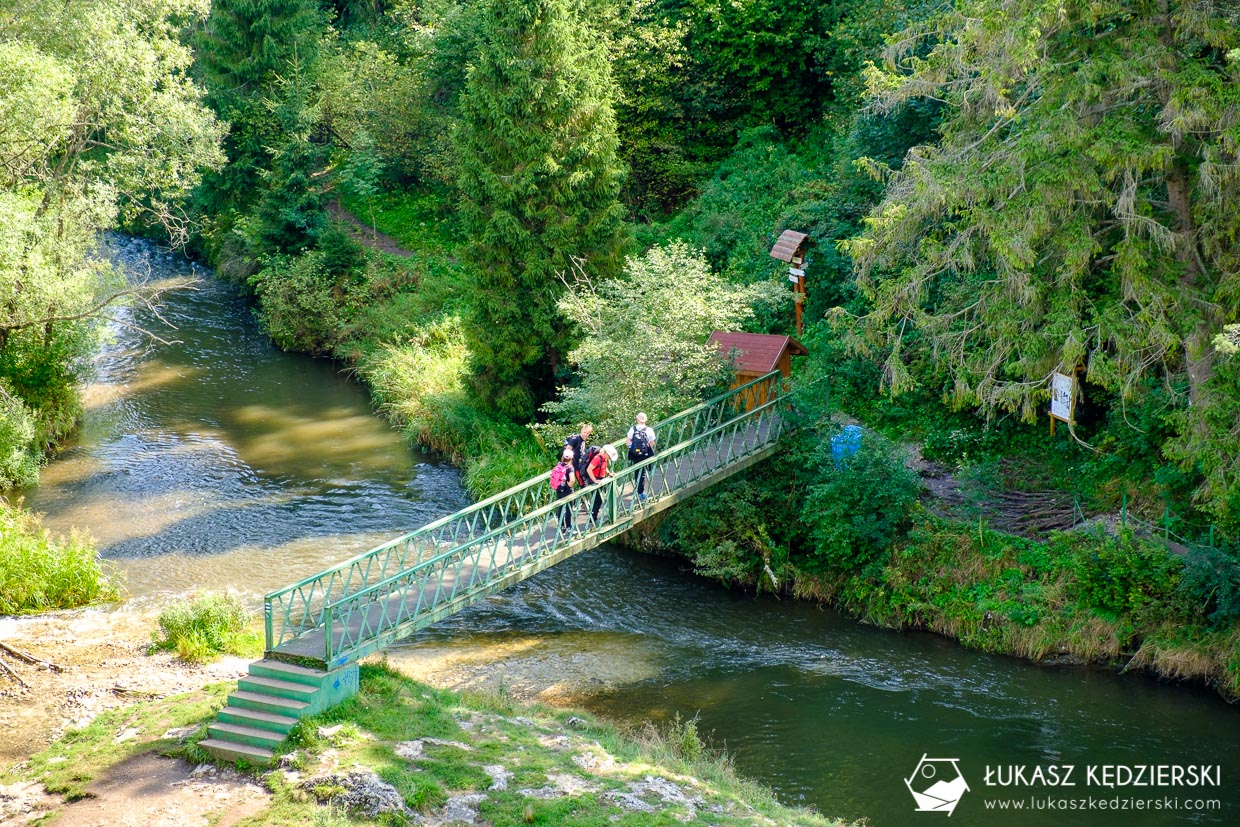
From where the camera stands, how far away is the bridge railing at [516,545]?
13.7m

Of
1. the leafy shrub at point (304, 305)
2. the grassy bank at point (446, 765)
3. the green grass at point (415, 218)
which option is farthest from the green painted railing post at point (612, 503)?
the green grass at point (415, 218)

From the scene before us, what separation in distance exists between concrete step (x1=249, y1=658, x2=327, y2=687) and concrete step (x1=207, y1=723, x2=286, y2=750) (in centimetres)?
67

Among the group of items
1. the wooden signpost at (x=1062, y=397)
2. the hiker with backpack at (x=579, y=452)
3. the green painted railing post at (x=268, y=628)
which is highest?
the wooden signpost at (x=1062, y=397)

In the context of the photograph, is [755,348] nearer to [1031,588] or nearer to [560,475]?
[560,475]

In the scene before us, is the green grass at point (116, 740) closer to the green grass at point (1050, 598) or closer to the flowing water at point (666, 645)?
the flowing water at point (666, 645)

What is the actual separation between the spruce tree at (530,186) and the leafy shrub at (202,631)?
9.54 m

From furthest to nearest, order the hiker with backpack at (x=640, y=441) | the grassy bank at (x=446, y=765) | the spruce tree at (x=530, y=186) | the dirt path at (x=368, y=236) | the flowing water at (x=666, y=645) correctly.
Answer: the dirt path at (x=368, y=236) < the spruce tree at (x=530, y=186) < the hiker with backpack at (x=640, y=441) < the flowing water at (x=666, y=645) < the grassy bank at (x=446, y=765)

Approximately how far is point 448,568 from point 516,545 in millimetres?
1056

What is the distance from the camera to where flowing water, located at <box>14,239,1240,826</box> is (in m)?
14.1

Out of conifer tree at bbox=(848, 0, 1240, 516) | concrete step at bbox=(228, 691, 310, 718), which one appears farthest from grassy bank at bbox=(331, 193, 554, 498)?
concrete step at bbox=(228, 691, 310, 718)

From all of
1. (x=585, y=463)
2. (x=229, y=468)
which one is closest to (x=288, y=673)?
(x=585, y=463)

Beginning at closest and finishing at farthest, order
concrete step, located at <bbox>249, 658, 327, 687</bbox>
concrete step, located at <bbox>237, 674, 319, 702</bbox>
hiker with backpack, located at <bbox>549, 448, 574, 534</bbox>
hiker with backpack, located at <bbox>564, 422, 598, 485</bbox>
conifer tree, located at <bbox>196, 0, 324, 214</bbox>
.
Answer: concrete step, located at <bbox>237, 674, 319, 702</bbox>
concrete step, located at <bbox>249, 658, 327, 687</bbox>
hiker with backpack, located at <bbox>549, 448, 574, 534</bbox>
hiker with backpack, located at <bbox>564, 422, 598, 485</bbox>
conifer tree, located at <bbox>196, 0, 324, 214</bbox>

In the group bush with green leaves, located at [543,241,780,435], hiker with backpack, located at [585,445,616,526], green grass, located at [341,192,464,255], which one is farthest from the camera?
green grass, located at [341,192,464,255]

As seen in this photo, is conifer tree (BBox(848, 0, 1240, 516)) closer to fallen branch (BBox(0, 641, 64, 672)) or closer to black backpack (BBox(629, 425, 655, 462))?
black backpack (BBox(629, 425, 655, 462))
